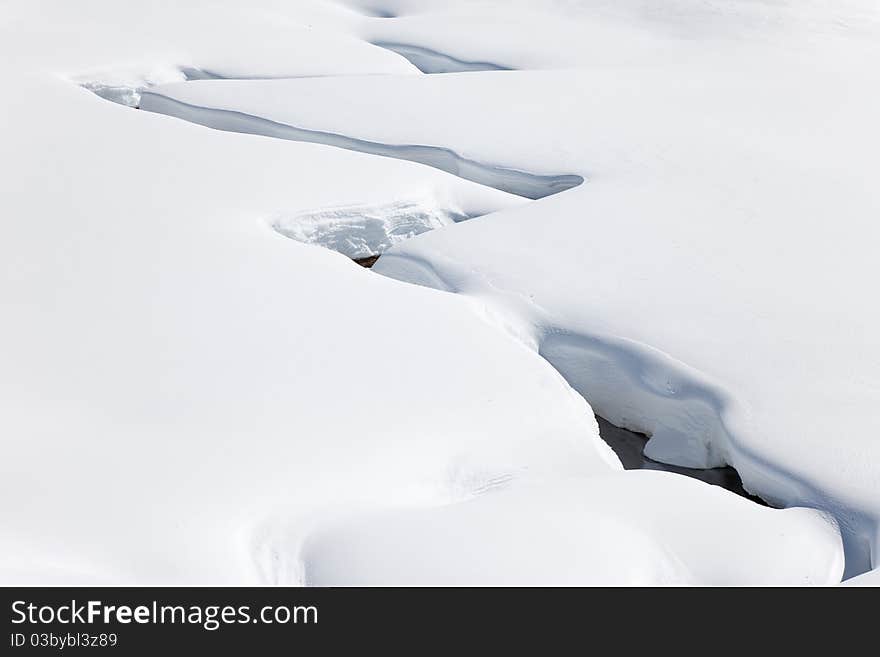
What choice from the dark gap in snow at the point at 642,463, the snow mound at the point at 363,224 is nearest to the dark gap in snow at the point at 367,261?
the snow mound at the point at 363,224

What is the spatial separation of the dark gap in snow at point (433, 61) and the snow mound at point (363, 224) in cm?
134

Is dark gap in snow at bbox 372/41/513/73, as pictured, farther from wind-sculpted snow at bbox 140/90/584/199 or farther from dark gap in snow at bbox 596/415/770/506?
dark gap in snow at bbox 596/415/770/506

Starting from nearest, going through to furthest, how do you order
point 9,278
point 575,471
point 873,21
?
point 575,471 < point 9,278 < point 873,21

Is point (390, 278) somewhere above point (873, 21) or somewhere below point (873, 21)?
below

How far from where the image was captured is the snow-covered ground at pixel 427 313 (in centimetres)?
167

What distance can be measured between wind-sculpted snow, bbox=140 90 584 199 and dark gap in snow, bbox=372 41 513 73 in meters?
0.94

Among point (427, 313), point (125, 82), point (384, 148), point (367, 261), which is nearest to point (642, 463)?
point (427, 313)

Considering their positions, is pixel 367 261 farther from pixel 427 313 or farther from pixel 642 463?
pixel 642 463

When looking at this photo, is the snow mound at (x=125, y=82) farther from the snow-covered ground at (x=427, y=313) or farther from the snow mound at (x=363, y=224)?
the snow mound at (x=363, y=224)

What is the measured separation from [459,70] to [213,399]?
2468 millimetres

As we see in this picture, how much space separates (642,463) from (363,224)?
3.28 feet
